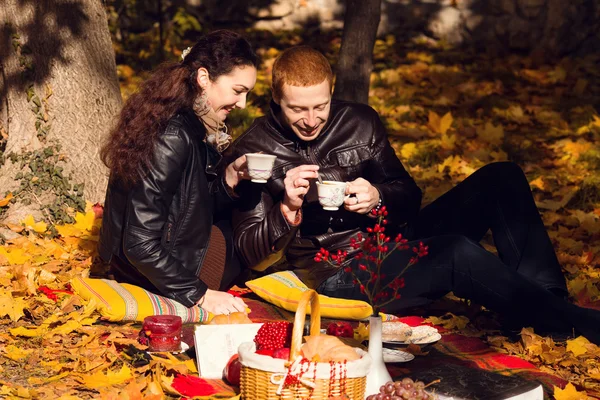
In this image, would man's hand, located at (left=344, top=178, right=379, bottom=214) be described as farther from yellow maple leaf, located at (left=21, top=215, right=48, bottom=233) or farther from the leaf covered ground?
yellow maple leaf, located at (left=21, top=215, right=48, bottom=233)

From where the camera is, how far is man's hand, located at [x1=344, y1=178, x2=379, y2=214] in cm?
434

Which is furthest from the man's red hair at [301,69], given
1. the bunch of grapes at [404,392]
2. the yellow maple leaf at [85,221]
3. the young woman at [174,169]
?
the yellow maple leaf at [85,221]

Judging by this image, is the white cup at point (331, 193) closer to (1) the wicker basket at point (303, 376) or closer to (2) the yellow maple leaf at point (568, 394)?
(1) the wicker basket at point (303, 376)

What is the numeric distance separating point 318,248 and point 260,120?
2.59ft

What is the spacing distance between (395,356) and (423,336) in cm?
31

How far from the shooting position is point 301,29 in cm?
1019

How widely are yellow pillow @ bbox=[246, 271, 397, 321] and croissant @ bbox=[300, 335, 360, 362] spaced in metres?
1.23

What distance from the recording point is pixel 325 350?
3172 millimetres

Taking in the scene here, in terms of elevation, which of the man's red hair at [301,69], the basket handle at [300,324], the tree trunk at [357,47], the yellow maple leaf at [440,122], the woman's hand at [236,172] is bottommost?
the basket handle at [300,324]

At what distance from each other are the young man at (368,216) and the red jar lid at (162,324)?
30.1 inches

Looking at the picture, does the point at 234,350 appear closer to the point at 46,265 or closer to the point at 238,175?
the point at 238,175

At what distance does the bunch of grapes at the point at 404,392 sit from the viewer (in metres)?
3.08

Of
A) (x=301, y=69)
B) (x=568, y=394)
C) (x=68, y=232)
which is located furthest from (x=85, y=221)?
(x=568, y=394)

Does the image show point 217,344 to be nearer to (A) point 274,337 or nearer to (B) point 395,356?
(A) point 274,337
